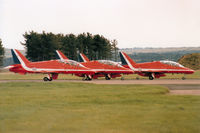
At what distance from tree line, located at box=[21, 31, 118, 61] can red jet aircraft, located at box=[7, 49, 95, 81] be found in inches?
2146

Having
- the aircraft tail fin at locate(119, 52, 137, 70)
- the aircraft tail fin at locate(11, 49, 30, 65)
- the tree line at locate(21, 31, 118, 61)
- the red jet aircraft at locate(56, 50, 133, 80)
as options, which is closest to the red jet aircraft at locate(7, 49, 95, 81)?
the aircraft tail fin at locate(11, 49, 30, 65)

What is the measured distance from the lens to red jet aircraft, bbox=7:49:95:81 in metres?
44.6

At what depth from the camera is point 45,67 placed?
44.9 meters

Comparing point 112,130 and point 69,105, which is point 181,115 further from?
point 69,105

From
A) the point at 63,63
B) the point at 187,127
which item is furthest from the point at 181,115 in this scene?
the point at 63,63

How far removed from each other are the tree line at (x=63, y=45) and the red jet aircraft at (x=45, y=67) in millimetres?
54516

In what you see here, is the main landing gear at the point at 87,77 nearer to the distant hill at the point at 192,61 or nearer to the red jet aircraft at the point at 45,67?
the red jet aircraft at the point at 45,67

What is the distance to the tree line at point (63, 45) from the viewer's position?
10075 cm

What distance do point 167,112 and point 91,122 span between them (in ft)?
13.6

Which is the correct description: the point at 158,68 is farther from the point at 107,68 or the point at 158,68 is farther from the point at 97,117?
the point at 97,117

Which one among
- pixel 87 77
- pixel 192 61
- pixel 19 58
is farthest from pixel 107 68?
pixel 192 61

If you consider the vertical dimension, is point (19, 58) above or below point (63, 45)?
below

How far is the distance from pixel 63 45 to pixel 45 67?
220 ft

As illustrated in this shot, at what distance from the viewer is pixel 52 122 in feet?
43.4
